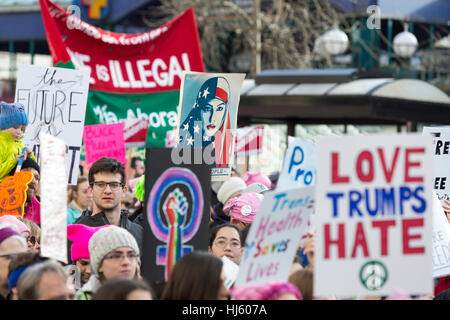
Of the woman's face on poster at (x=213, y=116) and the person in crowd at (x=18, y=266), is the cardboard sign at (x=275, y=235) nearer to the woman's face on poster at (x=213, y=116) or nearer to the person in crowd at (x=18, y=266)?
the person in crowd at (x=18, y=266)

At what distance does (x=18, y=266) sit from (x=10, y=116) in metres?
2.45

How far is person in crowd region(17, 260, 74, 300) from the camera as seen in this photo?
15.8 feet

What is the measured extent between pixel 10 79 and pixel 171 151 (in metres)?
29.8

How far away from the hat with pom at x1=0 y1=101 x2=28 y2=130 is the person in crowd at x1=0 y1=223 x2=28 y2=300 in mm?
1682

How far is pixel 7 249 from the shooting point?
5844 mm

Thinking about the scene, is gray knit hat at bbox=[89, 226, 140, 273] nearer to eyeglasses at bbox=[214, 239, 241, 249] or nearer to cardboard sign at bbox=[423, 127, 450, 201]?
eyeglasses at bbox=[214, 239, 241, 249]

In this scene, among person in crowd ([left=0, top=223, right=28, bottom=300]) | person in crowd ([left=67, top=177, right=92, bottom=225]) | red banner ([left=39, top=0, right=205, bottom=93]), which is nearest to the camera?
person in crowd ([left=0, top=223, right=28, bottom=300])

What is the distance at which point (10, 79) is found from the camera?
34656 millimetres

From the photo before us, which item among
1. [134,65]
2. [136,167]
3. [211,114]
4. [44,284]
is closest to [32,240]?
[211,114]

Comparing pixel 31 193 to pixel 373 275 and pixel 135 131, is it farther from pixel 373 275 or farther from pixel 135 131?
pixel 135 131

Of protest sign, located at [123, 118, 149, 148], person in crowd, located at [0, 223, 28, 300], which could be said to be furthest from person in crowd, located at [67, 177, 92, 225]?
person in crowd, located at [0, 223, 28, 300]
